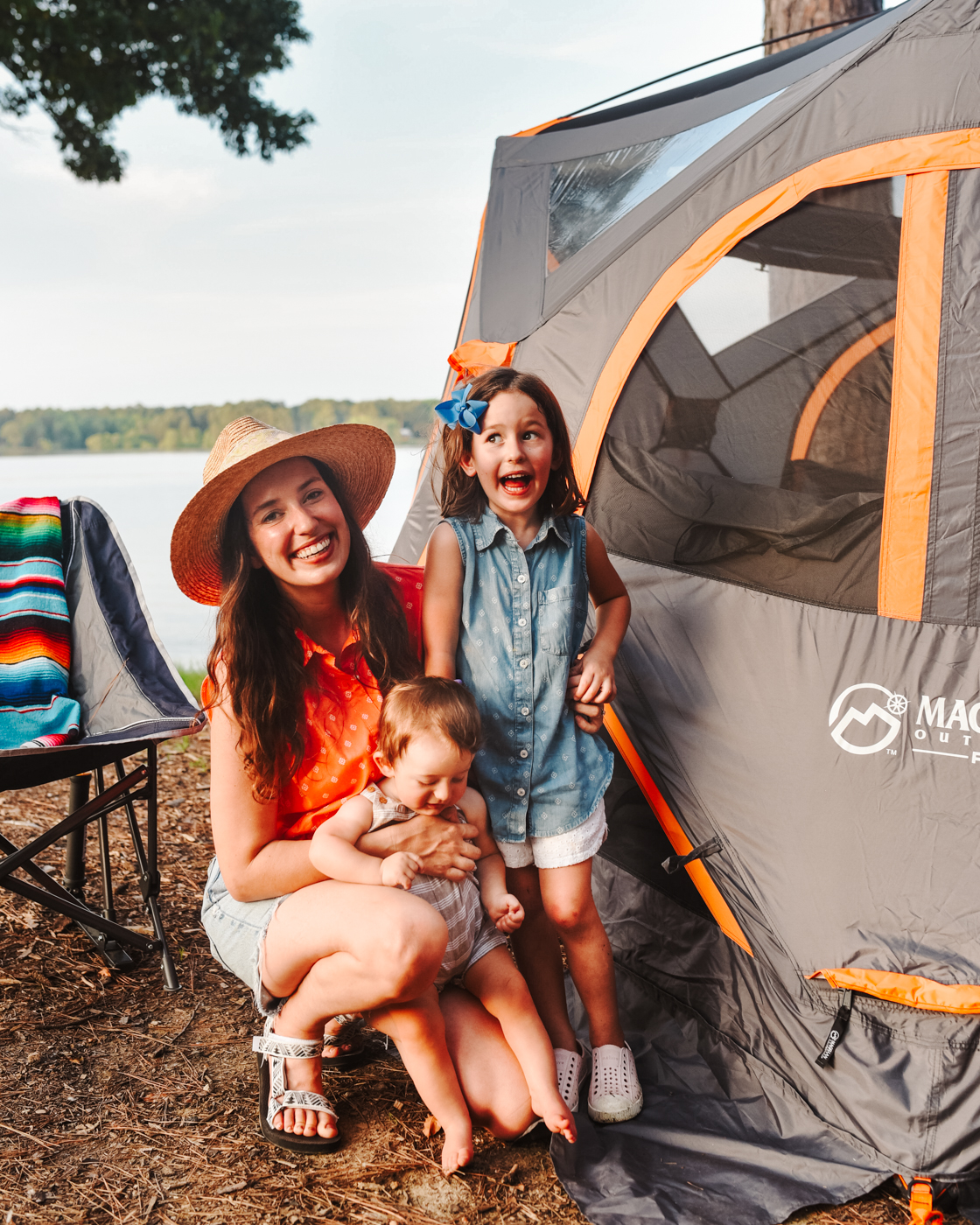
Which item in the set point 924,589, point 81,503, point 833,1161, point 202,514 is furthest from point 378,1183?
point 81,503

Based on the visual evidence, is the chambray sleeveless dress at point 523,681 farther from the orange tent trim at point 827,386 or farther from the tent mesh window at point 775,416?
the orange tent trim at point 827,386

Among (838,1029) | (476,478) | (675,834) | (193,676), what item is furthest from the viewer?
(193,676)

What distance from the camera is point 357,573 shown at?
6.56ft

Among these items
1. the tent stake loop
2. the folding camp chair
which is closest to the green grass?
the folding camp chair

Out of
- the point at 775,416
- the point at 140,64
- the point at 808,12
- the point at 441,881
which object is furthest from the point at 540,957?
the point at 140,64

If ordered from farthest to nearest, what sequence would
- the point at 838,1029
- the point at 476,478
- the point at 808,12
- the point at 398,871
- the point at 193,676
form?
the point at 193,676, the point at 808,12, the point at 476,478, the point at 838,1029, the point at 398,871

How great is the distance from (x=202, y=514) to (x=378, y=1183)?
49.8 inches

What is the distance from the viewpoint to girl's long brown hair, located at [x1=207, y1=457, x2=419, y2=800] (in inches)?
71.7

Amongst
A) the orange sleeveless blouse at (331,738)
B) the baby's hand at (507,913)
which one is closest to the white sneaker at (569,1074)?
the baby's hand at (507,913)

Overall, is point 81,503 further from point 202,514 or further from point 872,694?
point 872,694

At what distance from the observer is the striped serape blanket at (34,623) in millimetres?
2537

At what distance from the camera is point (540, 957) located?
2027mm

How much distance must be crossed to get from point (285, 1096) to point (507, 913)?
0.56 meters

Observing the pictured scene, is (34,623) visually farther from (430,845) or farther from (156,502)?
(156,502)
